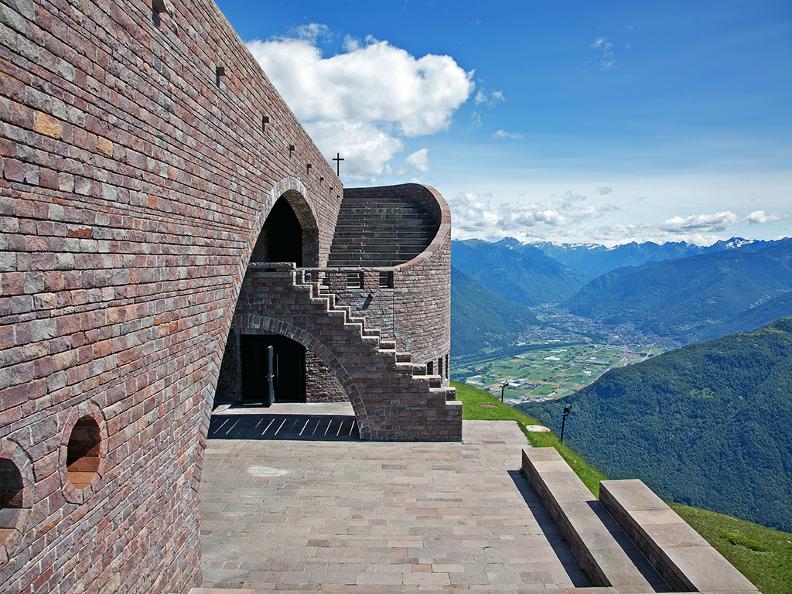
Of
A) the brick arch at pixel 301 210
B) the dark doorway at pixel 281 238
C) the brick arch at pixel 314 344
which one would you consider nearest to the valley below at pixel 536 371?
the dark doorway at pixel 281 238

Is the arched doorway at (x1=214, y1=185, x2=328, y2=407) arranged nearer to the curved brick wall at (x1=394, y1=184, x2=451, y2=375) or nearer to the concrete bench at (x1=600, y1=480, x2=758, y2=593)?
the curved brick wall at (x1=394, y1=184, x2=451, y2=375)

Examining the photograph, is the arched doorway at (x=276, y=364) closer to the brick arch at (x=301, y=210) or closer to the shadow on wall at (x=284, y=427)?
the brick arch at (x=301, y=210)

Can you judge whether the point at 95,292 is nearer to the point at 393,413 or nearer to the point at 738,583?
the point at 738,583

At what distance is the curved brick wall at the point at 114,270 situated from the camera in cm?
312

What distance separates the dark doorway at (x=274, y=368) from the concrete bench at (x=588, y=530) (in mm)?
7545

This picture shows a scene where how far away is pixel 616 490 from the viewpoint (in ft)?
24.8

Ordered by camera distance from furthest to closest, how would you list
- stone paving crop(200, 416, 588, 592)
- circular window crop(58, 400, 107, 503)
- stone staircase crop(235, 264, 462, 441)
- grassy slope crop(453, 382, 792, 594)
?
1. stone staircase crop(235, 264, 462, 441)
2. grassy slope crop(453, 382, 792, 594)
3. stone paving crop(200, 416, 588, 592)
4. circular window crop(58, 400, 107, 503)

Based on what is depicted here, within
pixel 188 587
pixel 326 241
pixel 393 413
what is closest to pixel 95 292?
pixel 188 587

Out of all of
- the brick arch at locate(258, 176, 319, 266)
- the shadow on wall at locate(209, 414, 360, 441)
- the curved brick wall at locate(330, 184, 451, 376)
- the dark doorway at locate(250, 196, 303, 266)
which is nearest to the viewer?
the brick arch at locate(258, 176, 319, 266)

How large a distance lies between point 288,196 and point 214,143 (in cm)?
630

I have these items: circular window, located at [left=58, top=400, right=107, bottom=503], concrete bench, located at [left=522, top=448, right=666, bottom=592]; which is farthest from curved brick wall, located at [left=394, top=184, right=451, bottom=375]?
circular window, located at [left=58, top=400, right=107, bottom=503]

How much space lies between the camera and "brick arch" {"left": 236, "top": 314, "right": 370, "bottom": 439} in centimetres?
1095

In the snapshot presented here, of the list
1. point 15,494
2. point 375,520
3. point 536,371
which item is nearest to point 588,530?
point 375,520

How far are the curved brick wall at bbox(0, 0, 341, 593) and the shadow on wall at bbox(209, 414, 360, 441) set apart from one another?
5.32m
